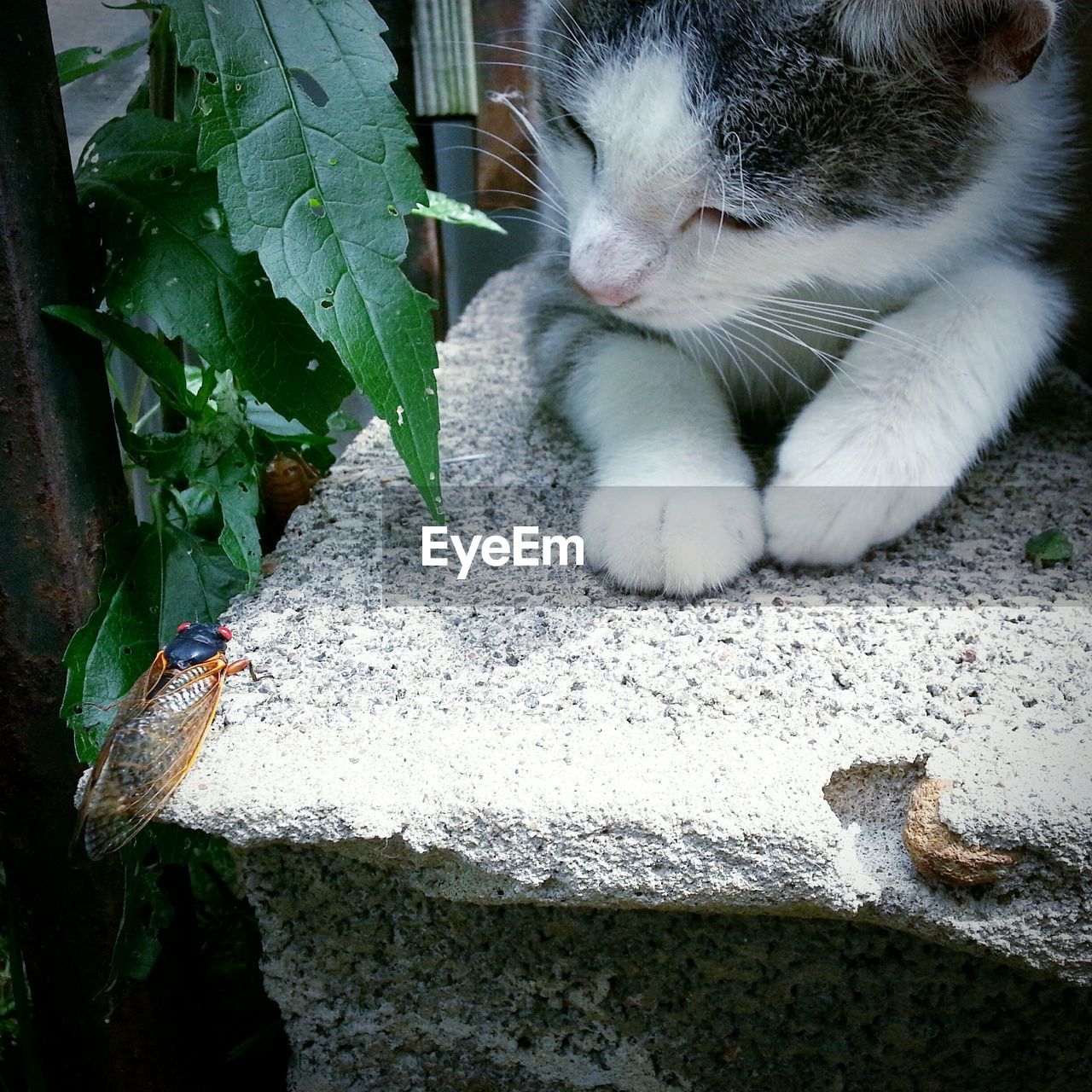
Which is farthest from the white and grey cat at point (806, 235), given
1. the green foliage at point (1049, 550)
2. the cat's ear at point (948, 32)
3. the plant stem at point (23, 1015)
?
the plant stem at point (23, 1015)

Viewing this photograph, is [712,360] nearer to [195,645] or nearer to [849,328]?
[849,328]

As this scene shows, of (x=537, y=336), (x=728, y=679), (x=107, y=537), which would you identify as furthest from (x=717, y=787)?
(x=537, y=336)

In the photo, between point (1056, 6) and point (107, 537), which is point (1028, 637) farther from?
point (107, 537)

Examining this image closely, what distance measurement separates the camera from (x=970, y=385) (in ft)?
3.42

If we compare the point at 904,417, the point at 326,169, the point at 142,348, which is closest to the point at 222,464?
the point at 142,348

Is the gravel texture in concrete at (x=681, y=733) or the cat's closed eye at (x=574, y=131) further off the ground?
the cat's closed eye at (x=574, y=131)

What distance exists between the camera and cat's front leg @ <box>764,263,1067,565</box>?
3.23ft

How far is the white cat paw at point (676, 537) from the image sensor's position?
0.95 meters

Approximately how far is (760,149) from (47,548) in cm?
72

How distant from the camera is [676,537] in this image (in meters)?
0.95

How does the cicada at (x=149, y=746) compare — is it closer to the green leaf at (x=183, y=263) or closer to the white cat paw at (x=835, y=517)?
the green leaf at (x=183, y=263)

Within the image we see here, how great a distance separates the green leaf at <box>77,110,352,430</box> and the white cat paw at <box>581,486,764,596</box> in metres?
0.33

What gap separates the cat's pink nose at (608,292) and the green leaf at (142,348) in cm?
40

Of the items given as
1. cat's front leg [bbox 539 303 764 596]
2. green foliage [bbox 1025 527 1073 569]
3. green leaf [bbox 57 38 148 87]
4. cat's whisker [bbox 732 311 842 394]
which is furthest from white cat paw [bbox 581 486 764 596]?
green leaf [bbox 57 38 148 87]
